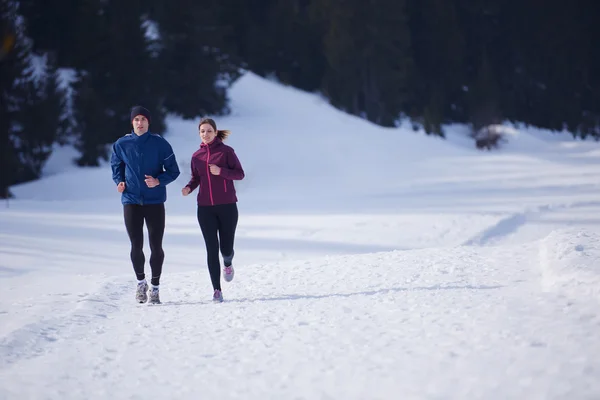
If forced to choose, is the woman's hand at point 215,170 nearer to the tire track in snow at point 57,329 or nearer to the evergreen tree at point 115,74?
the tire track in snow at point 57,329

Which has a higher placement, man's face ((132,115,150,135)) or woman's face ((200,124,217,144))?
man's face ((132,115,150,135))

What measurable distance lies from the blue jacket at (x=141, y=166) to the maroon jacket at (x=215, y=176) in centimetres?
27

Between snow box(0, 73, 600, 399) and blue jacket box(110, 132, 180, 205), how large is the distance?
A: 110cm

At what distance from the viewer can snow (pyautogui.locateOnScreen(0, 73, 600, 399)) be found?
4242 millimetres

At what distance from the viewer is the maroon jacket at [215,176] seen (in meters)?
6.75

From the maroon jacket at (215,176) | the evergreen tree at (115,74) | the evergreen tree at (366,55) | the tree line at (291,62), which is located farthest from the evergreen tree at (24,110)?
the evergreen tree at (366,55)

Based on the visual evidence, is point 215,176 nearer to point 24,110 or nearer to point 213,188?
point 213,188

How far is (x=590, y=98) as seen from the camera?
6481cm

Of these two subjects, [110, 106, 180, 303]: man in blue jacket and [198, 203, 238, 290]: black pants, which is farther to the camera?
[198, 203, 238, 290]: black pants

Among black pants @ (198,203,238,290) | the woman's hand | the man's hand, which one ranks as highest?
the woman's hand

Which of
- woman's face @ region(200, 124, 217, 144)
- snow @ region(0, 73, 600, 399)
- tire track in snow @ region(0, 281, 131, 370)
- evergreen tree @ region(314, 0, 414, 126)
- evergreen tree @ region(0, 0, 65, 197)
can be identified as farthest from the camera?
evergreen tree @ region(314, 0, 414, 126)

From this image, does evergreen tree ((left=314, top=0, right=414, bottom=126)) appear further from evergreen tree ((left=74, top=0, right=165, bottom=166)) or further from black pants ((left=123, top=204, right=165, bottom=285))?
black pants ((left=123, top=204, right=165, bottom=285))

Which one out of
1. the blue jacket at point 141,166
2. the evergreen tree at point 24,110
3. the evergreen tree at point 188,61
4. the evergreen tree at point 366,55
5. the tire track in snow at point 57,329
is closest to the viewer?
the tire track in snow at point 57,329

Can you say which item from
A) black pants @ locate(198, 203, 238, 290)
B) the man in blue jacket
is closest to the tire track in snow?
the man in blue jacket
